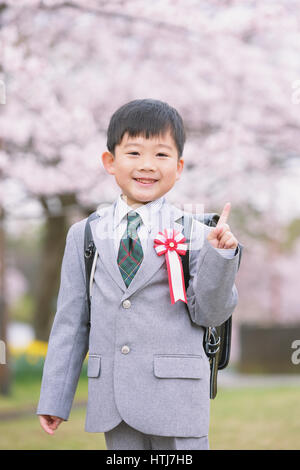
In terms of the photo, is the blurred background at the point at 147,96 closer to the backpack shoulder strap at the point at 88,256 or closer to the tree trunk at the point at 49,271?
the tree trunk at the point at 49,271

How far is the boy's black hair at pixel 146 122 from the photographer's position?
2295 millimetres

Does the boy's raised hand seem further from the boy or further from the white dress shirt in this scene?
the white dress shirt

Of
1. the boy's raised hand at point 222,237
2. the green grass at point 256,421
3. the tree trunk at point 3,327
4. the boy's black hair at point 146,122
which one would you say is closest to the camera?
the boy's raised hand at point 222,237

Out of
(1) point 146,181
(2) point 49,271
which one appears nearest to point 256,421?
(1) point 146,181

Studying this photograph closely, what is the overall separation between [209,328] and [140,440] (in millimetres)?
444

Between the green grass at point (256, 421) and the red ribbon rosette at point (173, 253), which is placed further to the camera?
the green grass at point (256, 421)

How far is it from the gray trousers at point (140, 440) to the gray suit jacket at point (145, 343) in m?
0.04

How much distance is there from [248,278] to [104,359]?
16079 millimetres

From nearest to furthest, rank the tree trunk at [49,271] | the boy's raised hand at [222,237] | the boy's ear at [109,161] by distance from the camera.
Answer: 1. the boy's raised hand at [222,237]
2. the boy's ear at [109,161]
3. the tree trunk at [49,271]

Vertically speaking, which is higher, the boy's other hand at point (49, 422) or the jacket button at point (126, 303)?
the jacket button at point (126, 303)

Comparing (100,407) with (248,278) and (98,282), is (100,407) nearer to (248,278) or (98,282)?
(98,282)

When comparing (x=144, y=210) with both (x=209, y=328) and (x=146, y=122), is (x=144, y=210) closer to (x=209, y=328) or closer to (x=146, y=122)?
(x=146, y=122)

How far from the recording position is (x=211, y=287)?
211cm

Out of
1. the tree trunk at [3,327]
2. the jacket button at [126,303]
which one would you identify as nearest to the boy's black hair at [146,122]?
the jacket button at [126,303]
